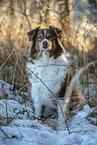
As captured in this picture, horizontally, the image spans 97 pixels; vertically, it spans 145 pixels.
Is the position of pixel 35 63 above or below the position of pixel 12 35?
below

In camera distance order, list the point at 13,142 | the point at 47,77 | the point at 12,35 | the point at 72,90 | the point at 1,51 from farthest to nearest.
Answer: the point at 12,35
the point at 1,51
the point at 47,77
the point at 72,90
the point at 13,142

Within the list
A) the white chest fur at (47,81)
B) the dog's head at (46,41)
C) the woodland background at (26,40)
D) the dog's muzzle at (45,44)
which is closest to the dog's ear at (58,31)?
the dog's head at (46,41)

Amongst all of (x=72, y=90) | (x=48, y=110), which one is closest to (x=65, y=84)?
(x=72, y=90)

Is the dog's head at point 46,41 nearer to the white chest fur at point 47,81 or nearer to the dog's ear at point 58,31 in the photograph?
the dog's ear at point 58,31

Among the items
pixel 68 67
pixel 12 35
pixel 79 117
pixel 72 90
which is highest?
pixel 12 35

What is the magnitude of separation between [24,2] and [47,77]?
8.77ft

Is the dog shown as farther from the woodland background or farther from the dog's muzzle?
the woodland background

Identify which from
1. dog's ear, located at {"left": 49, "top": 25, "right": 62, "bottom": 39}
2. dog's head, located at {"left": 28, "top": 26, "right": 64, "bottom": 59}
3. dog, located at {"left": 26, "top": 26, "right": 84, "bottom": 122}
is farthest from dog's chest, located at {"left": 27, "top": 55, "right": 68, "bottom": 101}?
dog's ear, located at {"left": 49, "top": 25, "right": 62, "bottom": 39}

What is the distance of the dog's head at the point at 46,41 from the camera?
10.3ft

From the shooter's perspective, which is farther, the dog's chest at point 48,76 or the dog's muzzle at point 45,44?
the dog's muzzle at point 45,44

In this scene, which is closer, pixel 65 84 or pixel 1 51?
pixel 65 84

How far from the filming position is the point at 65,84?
2.94 meters

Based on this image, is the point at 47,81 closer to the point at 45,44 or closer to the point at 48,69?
the point at 48,69

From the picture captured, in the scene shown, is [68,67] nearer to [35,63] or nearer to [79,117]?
[35,63]
